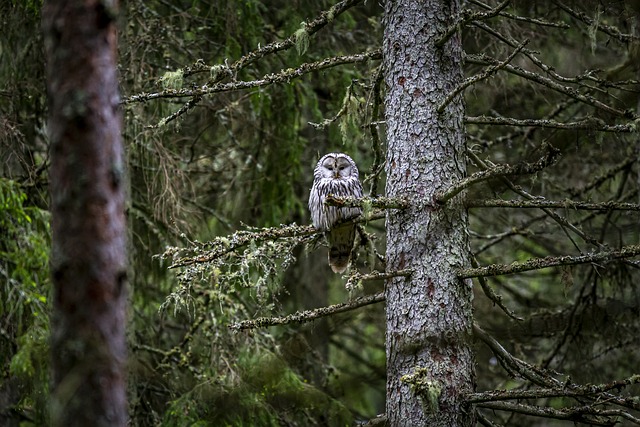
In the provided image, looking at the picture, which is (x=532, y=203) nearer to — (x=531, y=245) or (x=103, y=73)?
(x=103, y=73)

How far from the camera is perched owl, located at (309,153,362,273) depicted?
21.4 feet

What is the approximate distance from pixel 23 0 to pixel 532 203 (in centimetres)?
553

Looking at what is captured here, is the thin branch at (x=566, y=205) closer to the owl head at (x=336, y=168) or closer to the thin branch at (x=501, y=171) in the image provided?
the thin branch at (x=501, y=171)

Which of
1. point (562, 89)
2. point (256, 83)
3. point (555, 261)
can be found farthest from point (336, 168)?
point (555, 261)

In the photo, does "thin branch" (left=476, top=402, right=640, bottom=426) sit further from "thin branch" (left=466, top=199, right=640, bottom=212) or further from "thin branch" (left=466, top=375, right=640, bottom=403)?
"thin branch" (left=466, top=199, right=640, bottom=212)

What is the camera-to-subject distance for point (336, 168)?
742cm

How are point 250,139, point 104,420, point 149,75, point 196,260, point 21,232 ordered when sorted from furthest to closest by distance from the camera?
point 250,139
point 149,75
point 21,232
point 196,260
point 104,420

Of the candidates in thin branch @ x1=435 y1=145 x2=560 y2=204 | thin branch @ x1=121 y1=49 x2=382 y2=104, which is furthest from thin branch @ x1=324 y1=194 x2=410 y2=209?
thin branch @ x1=121 y1=49 x2=382 y2=104

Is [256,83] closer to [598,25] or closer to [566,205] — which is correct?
[566,205]

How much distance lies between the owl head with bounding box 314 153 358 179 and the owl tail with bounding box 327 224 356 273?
0.71 metres

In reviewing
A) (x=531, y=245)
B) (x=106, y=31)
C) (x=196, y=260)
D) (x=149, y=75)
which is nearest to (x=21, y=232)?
(x=149, y=75)

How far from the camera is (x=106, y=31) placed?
371 cm

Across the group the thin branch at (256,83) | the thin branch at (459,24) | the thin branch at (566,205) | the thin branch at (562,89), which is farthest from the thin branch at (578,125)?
the thin branch at (256,83)

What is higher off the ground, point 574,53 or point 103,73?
point 574,53
